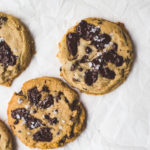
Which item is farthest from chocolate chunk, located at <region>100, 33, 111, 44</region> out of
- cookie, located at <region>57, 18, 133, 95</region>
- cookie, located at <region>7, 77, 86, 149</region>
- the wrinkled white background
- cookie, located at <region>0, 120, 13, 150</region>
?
cookie, located at <region>0, 120, 13, 150</region>

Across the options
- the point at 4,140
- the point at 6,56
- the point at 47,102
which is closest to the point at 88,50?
the point at 47,102


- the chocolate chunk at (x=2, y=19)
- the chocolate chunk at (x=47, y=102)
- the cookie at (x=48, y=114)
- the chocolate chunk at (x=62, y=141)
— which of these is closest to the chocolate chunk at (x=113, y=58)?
the cookie at (x=48, y=114)

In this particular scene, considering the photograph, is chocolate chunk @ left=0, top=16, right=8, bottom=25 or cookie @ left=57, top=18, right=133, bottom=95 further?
chocolate chunk @ left=0, top=16, right=8, bottom=25

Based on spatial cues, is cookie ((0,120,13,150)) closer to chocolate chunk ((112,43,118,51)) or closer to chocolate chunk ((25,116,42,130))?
chocolate chunk ((25,116,42,130))

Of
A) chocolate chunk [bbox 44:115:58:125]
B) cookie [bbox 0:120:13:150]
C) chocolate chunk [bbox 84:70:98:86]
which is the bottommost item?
cookie [bbox 0:120:13:150]

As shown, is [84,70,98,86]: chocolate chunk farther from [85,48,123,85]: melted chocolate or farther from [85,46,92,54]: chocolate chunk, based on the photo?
[85,46,92,54]: chocolate chunk

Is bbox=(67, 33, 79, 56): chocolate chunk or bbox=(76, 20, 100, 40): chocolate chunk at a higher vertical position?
bbox=(76, 20, 100, 40): chocolate chunk
